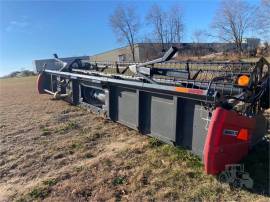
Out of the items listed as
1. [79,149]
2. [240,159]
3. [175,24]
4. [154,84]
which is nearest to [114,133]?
[79,149]

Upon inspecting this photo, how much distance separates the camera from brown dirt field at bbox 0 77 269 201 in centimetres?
281

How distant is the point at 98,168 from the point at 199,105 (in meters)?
1.43

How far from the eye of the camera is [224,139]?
277cm

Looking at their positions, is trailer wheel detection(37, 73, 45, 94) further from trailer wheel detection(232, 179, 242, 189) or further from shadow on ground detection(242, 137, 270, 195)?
trailer wheel detection(232, 179, 242, 189)

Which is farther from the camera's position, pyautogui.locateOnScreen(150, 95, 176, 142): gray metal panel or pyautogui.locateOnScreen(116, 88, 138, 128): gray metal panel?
pyautogui.locateOnScreen(116, 88, 138, 128): gray metal panel

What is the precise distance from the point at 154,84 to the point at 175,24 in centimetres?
4095

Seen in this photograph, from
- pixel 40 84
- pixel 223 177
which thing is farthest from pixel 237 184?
pixel 40 84

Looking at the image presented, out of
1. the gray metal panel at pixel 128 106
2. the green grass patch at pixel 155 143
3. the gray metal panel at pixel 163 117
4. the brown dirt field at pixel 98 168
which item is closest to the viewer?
the brown dirt field at pixel 98 168

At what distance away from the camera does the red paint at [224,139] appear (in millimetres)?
2707

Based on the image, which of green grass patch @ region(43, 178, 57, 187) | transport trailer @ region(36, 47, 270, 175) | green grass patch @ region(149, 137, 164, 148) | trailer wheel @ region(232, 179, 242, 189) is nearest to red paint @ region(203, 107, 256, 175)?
transport trailer @ region(36, 47, 270, 175)

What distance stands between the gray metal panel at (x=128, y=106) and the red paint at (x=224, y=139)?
1737mm

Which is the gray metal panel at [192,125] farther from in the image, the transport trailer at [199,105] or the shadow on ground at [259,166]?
the shadow on ground at [259,166]

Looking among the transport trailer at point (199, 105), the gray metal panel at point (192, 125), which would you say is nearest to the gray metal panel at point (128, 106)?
the transport trailer at point (199, 105)

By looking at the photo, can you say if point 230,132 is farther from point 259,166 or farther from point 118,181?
point 118,181
